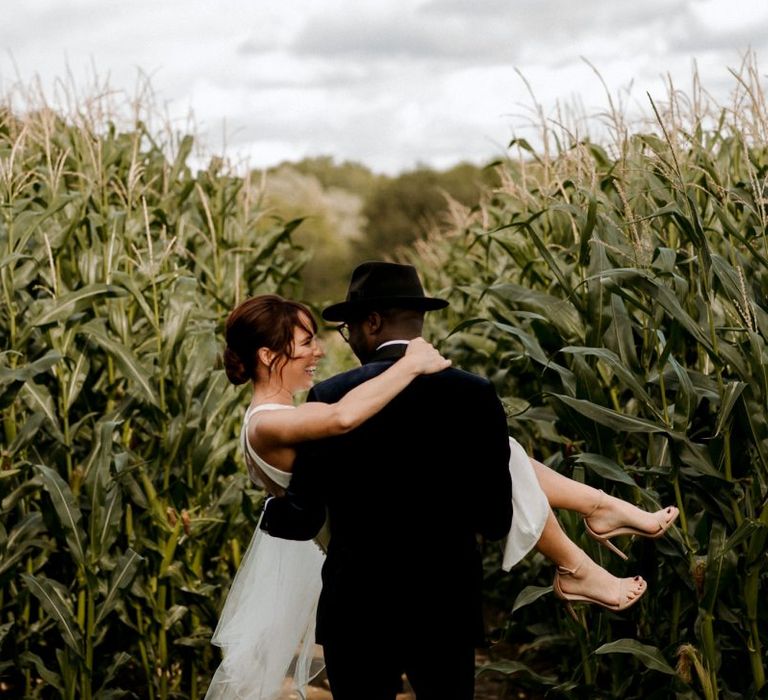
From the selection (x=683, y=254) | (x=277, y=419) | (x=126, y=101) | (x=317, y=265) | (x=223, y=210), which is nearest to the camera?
(x=277, y=419)

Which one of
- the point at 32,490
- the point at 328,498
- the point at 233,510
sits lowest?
the point at 233,510

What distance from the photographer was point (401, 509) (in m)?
2.65

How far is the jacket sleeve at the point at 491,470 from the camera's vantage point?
8.71 ft

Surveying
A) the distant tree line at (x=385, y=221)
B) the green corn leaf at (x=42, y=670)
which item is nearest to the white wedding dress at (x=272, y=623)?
the green corn leaf at (x=42, y=670)

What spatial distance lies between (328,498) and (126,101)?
18.1ft

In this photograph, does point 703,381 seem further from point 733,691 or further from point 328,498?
point 328,498

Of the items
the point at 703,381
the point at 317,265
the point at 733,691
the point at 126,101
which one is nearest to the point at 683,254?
the point at 703,381

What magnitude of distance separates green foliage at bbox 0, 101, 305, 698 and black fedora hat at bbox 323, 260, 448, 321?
6.13 ft

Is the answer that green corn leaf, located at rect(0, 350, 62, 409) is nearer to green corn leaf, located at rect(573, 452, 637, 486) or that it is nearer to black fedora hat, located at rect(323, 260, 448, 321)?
black fedora hat, located at rect(323, 260, 448, 321)

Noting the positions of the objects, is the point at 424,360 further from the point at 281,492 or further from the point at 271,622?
the point at 271,622

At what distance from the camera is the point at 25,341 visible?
463 cm

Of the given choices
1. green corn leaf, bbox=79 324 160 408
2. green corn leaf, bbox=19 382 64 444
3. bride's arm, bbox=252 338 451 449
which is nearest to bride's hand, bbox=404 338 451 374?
bride's arm, bbox=252 338 451 449

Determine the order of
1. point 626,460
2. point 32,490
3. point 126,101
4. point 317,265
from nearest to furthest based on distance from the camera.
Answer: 1. point 32,490
2. point 626,460
3. point 126,101
4. point 317,265

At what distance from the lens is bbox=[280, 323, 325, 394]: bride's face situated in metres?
3.11
